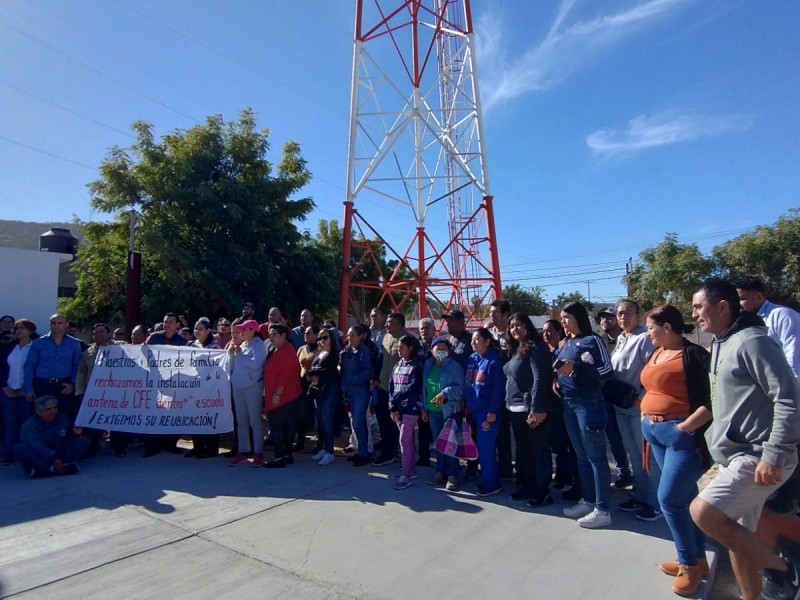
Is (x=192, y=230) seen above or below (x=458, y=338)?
above

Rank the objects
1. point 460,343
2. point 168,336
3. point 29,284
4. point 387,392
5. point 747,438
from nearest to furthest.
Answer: point 747,438 → point 460,343 → point 387,392 → point 168,336 → point 29,284

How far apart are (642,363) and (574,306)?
968mm

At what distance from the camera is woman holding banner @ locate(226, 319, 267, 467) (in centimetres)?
647

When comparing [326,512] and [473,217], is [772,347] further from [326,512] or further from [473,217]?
[473,217]

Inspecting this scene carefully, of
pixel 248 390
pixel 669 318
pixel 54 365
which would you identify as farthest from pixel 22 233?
pixel 669 318

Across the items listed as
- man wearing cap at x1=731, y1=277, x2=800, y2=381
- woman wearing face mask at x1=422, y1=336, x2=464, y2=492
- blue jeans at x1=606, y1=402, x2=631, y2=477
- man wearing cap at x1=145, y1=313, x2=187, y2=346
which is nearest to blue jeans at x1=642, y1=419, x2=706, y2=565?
man wearing cap at x1=731, y1=277, x2=800, y2=381

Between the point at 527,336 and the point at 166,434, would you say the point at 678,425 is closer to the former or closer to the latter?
the point at 527,336

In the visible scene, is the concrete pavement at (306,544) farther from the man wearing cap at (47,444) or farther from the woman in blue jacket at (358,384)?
the woman in blue jacket at (358,384)

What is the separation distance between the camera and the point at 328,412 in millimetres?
6523

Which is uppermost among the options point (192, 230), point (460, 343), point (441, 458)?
point (192, 230)

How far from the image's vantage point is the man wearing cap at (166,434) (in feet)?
22.9

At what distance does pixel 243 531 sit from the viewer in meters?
4.29

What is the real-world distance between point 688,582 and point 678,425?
3.12ft

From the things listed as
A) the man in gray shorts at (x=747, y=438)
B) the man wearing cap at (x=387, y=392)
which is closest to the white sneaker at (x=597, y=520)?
the man in gray shorts at (x=747, y=438)
